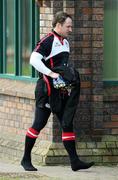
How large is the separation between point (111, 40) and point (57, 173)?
208 cm

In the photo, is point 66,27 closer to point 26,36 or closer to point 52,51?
point 52,51

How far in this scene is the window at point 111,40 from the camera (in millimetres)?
11445

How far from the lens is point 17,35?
1230 cm

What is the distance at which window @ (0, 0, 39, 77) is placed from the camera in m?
11.9

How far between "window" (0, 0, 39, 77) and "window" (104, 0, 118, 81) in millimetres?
1008

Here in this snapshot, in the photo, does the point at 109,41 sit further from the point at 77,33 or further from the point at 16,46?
the point at 16,46

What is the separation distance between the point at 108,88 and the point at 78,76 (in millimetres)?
1024

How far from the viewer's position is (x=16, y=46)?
40.3ft

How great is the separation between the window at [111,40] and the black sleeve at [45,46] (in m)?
1.31

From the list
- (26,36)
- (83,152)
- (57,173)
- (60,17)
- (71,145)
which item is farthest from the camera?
(26,36)

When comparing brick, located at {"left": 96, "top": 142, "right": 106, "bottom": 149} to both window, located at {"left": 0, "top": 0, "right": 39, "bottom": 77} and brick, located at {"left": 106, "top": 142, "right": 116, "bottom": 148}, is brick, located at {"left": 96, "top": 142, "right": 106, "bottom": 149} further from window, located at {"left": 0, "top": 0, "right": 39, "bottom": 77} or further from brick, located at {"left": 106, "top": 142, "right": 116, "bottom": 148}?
window, located at {"left": 0, "top": 0, "right": 39, "bottom": 77}

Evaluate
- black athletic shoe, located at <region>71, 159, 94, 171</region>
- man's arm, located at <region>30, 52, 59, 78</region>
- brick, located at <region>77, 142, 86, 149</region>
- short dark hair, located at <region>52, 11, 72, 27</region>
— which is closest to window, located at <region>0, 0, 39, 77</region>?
brick, located at <region>77, 142, 86, 149</region>

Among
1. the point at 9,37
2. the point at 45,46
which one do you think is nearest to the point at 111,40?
the point at 45,46

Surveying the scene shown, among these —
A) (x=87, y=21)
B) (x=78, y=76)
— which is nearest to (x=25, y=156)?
(x=78, y=76)
